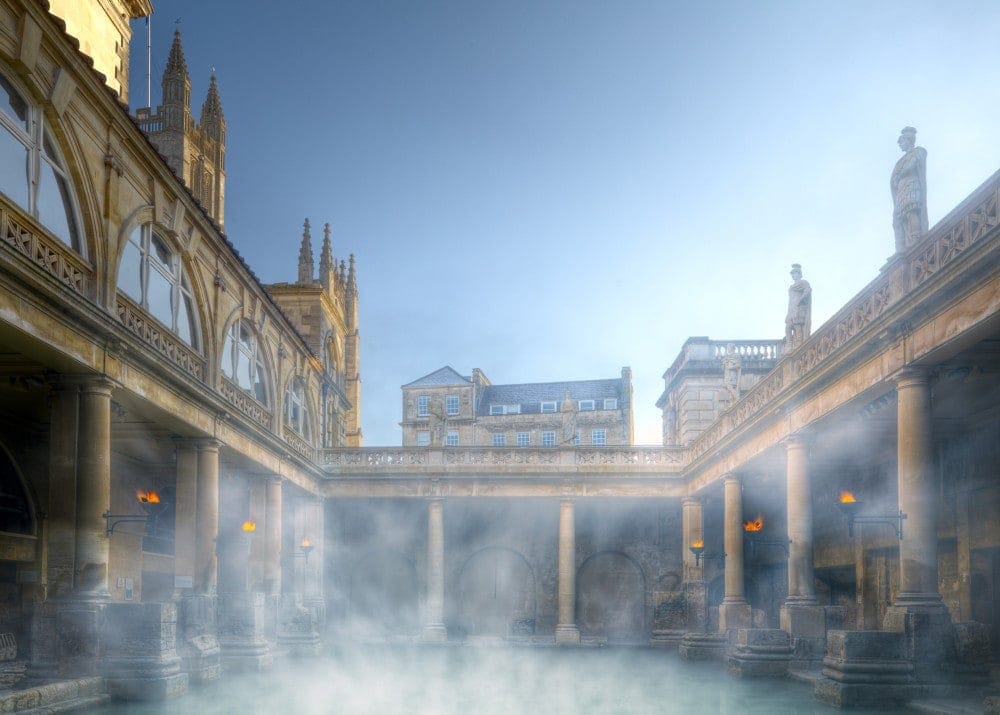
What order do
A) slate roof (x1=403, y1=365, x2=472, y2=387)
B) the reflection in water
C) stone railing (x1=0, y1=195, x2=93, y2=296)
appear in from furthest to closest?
slate roof (x1=403, y1=365, x2=472, y2=387) → the reflection in water → stone railing (x1=0, y1=195, x2=93, y2=296)

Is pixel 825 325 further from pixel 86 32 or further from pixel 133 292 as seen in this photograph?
pixel 86 32

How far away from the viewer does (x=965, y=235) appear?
1173cm

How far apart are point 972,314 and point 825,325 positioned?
4.93 m

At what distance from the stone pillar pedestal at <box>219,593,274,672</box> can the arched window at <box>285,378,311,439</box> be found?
6822 millimetres

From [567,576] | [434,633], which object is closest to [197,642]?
[434,633]

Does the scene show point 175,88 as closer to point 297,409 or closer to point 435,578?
point 297,409

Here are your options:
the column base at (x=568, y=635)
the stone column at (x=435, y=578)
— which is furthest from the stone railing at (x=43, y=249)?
the column base at (x=568, y=635)

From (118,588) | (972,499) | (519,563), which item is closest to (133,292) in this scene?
(118,588)

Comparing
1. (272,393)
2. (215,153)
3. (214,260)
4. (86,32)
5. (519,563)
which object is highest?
(215,153)

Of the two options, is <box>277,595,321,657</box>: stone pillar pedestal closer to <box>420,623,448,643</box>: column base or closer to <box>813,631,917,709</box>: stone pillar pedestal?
<box>420,623,448,643</box>: column base

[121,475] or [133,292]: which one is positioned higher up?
[133,292]

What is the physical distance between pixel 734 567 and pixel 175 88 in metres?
29.4

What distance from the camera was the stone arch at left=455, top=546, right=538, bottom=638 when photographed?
35.6 meters

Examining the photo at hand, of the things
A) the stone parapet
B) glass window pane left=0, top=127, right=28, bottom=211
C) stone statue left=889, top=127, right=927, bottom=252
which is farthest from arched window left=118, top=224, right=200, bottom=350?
the stone parapet
